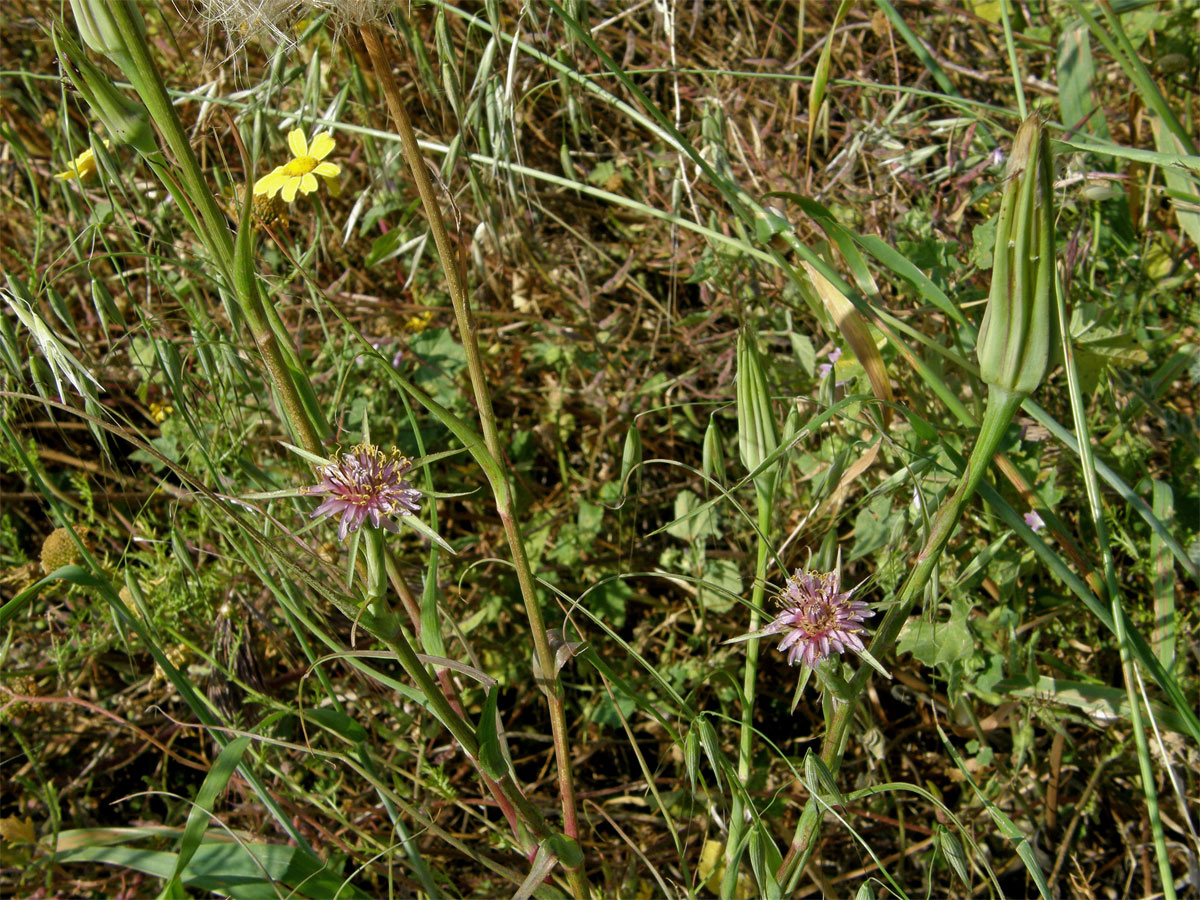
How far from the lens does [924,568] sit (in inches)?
30.4

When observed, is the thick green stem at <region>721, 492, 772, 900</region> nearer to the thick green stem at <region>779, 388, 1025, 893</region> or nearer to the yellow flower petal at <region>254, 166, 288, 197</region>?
the thick green stem at <region>779, 388, 1025, 893</region>

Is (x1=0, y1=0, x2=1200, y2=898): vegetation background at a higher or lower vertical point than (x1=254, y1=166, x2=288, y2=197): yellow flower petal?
lower

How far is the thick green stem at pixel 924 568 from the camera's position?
72cm

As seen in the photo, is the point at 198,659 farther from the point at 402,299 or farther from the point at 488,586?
the point at 402,299

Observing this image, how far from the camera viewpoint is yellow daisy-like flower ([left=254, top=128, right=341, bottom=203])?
1.43 metres

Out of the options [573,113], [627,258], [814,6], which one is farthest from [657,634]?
[814,6]

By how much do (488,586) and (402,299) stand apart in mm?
754

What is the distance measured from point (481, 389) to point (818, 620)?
39 centimetres

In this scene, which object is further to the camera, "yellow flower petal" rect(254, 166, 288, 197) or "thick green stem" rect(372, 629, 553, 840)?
"yellow flower petal" rect(254, 166, 288, 197)

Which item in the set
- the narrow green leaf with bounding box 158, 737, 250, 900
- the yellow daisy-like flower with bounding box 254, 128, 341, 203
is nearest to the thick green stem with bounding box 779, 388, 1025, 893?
the narrow green leaf with bounding box 158, 737, 250, 900

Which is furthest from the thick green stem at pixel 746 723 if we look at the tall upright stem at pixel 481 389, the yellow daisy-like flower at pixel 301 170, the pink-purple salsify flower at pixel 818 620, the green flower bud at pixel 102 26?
the yellow daisy-like flower at pixel 301 170

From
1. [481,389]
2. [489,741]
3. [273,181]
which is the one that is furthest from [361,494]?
[273,181]

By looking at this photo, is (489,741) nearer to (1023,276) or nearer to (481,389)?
(481,389)

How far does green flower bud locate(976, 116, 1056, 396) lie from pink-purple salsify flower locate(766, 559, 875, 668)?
27 cm
